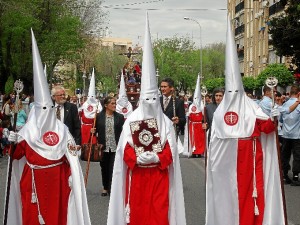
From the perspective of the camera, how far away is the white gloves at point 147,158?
26.4 feet

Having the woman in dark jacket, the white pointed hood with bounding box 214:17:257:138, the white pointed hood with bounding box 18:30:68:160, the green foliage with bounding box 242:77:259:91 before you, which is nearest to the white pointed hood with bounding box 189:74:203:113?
the woman in dark jacket

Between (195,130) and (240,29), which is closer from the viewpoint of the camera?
(195,130)

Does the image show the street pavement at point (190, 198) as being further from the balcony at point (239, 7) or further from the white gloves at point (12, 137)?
the balcony at point (239, 7)

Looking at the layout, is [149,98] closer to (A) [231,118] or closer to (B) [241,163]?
(A) [231,118]

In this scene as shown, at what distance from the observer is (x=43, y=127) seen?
7934 millimetres

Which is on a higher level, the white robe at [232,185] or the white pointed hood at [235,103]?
the white pointed hood at [235,103]

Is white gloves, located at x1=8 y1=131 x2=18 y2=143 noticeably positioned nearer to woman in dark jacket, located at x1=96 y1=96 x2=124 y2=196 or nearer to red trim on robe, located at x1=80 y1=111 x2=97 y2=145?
woman in dark jacket, located at x1=96 y1=96 x2=124 y2=196

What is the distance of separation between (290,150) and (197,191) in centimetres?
256

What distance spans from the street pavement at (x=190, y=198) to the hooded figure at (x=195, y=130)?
11.2 ft

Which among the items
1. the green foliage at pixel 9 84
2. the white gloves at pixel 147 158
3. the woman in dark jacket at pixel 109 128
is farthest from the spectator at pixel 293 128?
the green foliage at pixel 9 84

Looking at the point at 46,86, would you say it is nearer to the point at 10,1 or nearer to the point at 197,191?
the point at 197,191

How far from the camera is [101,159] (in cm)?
1177

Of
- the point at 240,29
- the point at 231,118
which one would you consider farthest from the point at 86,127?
the point at 240,29

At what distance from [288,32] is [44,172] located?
60.6 feet
